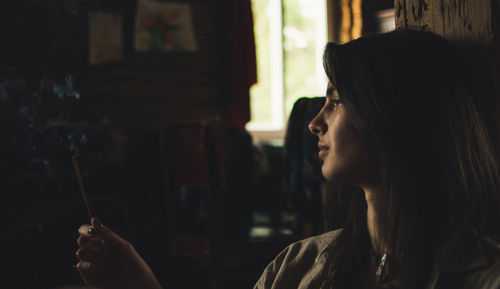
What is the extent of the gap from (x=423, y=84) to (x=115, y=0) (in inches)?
160

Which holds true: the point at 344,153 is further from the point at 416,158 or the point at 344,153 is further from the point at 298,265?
the point at 298,265

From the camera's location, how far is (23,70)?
12.5ft

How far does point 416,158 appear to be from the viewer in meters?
1.08

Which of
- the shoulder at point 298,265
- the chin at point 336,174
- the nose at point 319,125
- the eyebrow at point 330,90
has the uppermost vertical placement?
the eyebrow at point 330,90

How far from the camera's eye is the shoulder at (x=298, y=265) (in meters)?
1.25

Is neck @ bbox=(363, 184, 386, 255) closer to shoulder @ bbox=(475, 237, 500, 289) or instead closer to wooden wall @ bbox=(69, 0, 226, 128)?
shoulder @ bbox=(475, 237, 500, 289)

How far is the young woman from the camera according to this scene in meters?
1.04

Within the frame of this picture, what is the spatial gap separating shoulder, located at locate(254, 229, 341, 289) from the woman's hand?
0.31 meters

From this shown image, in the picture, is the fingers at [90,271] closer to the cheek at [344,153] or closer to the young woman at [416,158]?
the young woman at [416,158]

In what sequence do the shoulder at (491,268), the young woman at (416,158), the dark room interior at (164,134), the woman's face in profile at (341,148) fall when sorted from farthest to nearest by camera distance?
the dark room interior at (164,134)
the woman's face in profile at (341,148)
the young woman at (416,158)
the shoulder at (491,268)

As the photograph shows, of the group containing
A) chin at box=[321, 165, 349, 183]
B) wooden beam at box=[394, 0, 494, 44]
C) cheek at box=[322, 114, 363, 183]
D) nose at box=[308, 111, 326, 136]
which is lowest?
chin at box=[321, 165, 349, 183]

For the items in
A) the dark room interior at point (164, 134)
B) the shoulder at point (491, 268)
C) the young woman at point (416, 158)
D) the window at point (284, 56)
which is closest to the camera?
the shoulder at point (491, 268)

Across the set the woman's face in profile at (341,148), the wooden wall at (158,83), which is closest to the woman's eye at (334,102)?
the woman's face in profile at (341,148)

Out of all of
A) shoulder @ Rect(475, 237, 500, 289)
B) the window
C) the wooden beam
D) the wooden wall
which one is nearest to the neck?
shoulder @ Rect(475, 237, 500, 289)
